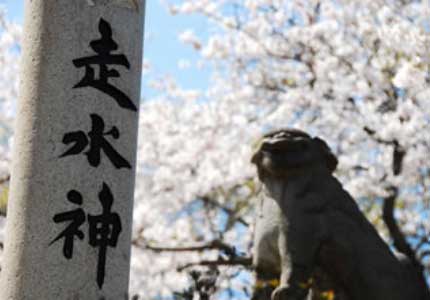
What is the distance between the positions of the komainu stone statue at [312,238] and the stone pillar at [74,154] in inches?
59.1

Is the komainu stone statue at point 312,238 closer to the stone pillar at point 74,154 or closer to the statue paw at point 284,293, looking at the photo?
the statue paw at point 284,293

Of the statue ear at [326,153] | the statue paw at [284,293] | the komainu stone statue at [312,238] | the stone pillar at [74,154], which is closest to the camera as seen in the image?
the stone pillar at [74,154]

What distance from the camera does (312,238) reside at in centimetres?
540

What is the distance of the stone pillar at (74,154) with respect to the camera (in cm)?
393

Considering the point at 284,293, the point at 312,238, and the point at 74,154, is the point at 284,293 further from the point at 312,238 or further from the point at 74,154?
the point at 74,154

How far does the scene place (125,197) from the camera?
4.13 meters

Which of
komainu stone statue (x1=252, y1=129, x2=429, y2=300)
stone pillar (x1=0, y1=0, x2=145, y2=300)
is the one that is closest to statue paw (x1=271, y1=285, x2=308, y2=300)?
komainu stone statue (x1=252, y1=129, x2=429, y2=300)

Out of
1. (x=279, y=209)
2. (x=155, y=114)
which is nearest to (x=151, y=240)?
(x=155, y=114)

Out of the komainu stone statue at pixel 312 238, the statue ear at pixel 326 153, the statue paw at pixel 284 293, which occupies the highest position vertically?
the statue ear at pixel 326 153

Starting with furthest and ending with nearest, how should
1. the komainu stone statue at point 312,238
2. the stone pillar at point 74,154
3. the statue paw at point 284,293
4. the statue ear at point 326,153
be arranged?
the statue ear at point 326,153 < the komainu stone statue at point 312,238 < the statue paw at point 284,293 < the stone pillar at point 74,154

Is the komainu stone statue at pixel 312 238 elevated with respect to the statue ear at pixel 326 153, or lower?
lower

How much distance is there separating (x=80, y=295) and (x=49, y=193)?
454 millimetres

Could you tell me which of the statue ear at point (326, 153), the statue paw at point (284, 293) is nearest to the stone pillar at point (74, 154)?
the statue paw at point (284, 293)

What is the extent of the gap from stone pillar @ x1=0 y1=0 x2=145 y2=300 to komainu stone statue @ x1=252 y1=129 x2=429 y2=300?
1.50m
